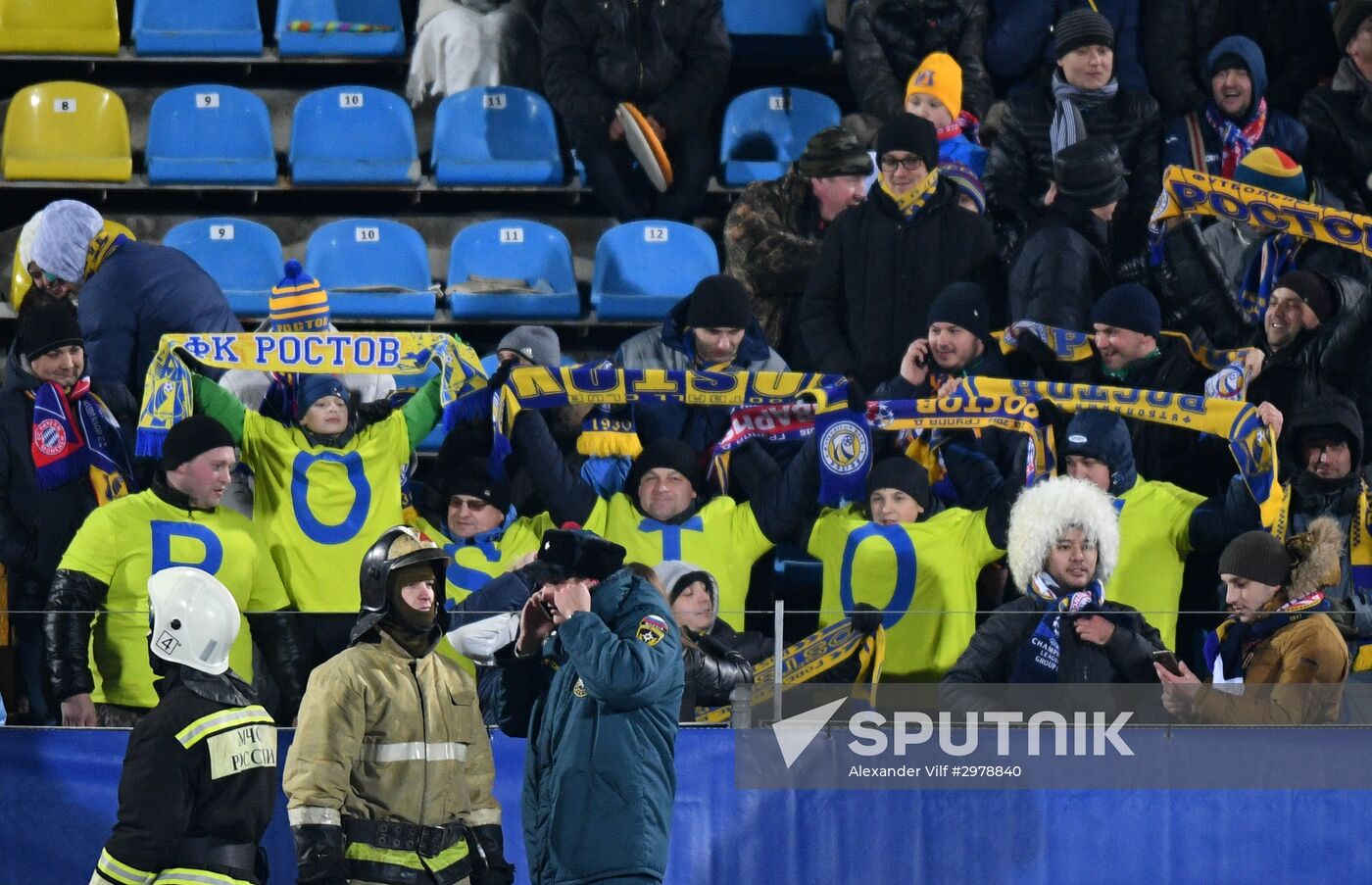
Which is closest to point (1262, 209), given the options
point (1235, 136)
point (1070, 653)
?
point (1235, 136)

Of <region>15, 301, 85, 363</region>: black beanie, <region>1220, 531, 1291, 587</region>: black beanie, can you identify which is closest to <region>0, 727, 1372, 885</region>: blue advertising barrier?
<region>1220, 531, 1291, 587</region>: black beanie

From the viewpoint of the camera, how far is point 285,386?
8.64m

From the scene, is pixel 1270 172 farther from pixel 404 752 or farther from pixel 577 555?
pixel 404 752

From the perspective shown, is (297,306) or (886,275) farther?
(886,275)

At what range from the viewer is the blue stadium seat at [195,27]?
1187 cm

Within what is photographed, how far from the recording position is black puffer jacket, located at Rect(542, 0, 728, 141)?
11000 mm

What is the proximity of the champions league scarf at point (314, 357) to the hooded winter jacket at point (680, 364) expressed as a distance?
2.45 ft

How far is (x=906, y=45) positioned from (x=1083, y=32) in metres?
1.11

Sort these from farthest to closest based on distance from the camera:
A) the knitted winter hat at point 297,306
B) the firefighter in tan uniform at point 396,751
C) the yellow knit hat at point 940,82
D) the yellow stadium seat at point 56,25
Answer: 1. the yellow stadium seat at point 56,25
2. the yellow knit hat at point 940,82
3. the knitted winter hat at point 297,306
4. the firefighter in tan uniform at point 396,751

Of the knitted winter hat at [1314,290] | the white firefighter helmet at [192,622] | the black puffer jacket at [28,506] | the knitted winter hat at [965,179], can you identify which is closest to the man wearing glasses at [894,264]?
the knitted winter hat at [965,179]

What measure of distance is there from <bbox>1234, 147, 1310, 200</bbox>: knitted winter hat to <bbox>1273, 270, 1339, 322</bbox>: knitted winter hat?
29.0 inches

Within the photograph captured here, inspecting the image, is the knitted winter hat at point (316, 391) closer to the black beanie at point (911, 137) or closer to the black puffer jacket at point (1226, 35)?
the black beanie at point (911, 137)

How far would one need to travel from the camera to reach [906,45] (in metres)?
11.1

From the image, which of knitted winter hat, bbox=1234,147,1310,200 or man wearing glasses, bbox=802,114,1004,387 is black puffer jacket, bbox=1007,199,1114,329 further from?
knitted winter hat, bbox=1234,147,1310,200
